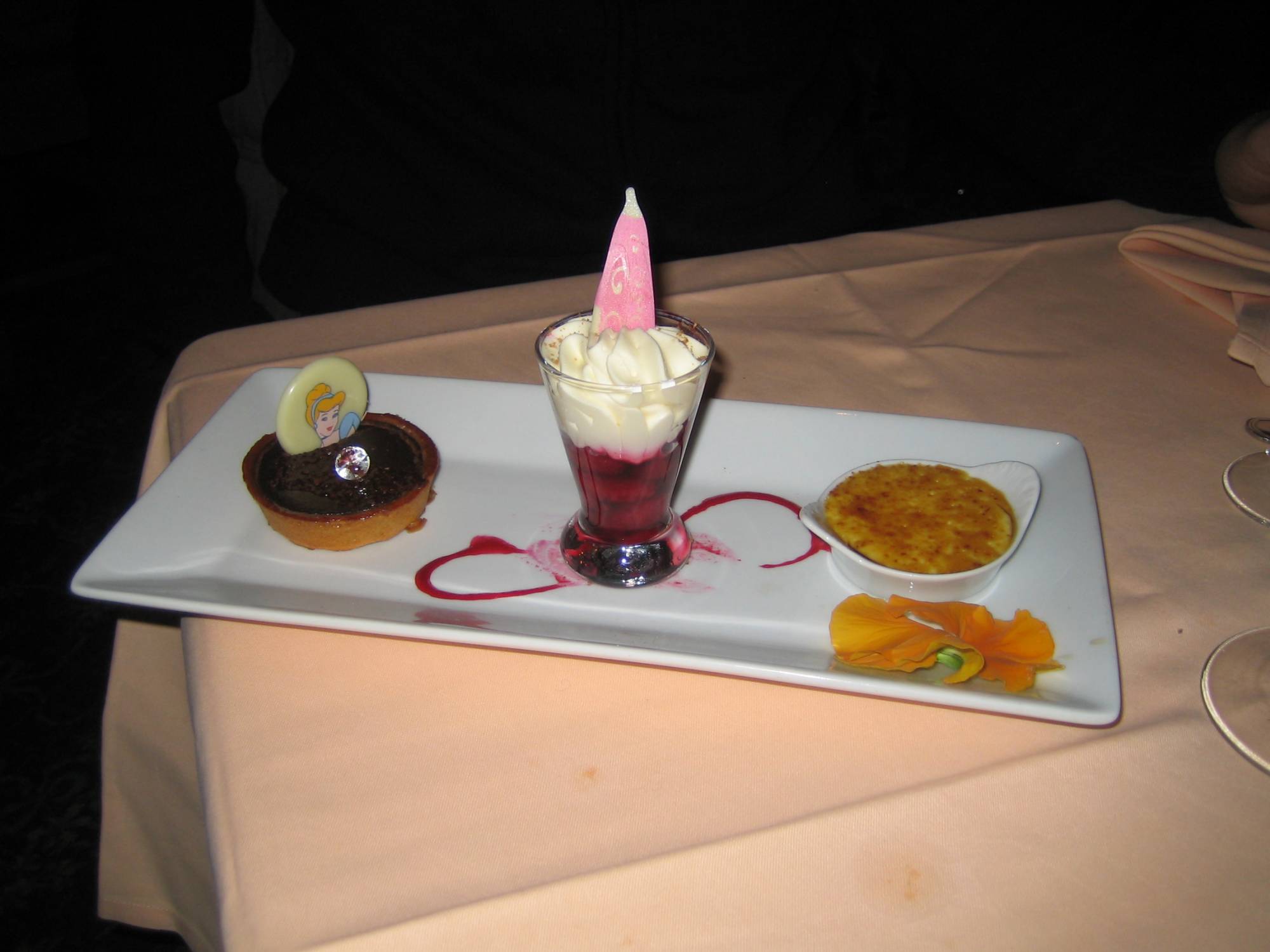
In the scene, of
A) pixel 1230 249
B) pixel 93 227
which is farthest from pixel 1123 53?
pixel 93 227

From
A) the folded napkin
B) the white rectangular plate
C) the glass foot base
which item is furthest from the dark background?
the glass foot base

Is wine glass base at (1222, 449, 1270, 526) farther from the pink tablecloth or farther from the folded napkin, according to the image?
the folded napkin

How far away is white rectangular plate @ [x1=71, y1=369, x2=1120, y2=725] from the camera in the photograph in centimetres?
74

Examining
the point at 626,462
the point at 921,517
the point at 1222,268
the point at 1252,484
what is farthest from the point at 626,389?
the point at 1222,268

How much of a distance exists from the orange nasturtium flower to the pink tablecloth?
0.14 feet

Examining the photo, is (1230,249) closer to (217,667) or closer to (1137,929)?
(1137,929)

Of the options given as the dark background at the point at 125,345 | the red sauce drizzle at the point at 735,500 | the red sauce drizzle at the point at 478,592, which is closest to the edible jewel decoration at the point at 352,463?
the red sauce drizzle at the point at 478,592

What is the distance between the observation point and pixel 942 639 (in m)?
0.73

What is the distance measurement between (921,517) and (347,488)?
2.01 feet

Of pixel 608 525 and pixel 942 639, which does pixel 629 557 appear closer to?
pixel 608 525

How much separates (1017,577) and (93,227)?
380 cm

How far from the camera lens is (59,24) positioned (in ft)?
12.0

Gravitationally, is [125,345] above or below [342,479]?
below

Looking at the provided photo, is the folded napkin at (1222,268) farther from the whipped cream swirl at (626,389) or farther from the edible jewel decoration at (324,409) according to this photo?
the edible jewel decoration at (324,409)
